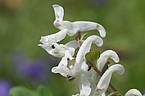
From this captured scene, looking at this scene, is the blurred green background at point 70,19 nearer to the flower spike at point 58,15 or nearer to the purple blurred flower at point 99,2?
the purple blurred flower at point 99,2

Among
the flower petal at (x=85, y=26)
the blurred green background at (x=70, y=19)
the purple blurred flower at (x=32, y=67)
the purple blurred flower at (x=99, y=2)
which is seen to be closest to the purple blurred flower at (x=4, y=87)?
the blurred green background at (x=70, y=19)

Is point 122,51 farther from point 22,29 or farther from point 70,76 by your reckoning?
point 70,76

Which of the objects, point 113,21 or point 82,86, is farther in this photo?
point 113,21

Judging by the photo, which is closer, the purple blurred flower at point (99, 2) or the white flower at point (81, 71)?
the white flower at point (81, 71)

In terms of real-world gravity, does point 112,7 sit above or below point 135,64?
above

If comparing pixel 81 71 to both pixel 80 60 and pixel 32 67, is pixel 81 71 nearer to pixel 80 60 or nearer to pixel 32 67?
pixel 80 60

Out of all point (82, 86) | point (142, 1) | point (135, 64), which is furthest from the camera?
point (142, 1)

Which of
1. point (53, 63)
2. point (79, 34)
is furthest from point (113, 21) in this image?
point (79, 34)

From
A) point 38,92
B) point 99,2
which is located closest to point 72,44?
point 38,92
